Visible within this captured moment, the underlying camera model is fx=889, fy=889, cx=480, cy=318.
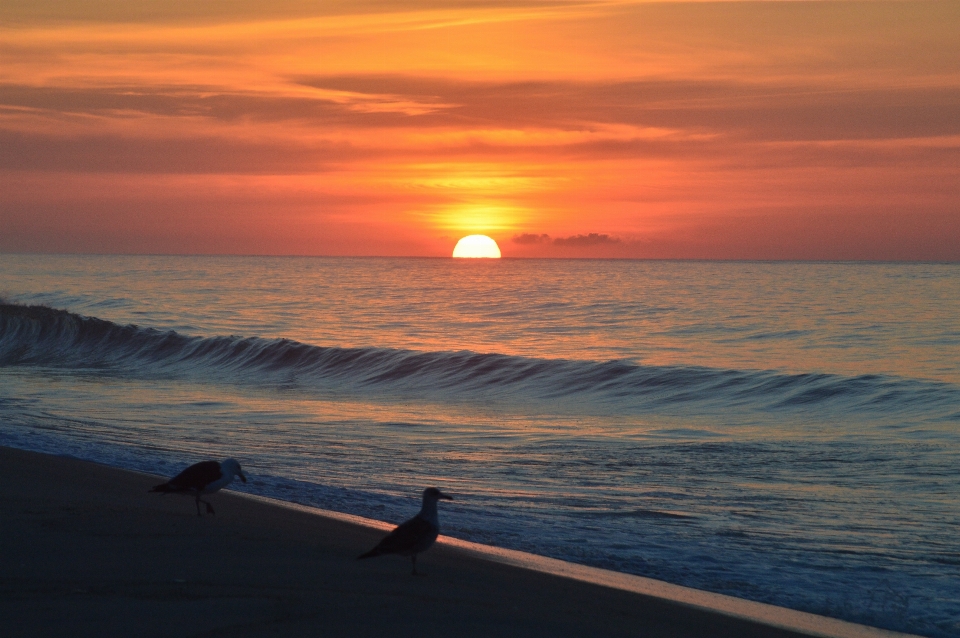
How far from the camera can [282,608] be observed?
17.5ft

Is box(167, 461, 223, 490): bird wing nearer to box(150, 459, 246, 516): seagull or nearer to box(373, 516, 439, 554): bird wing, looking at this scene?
box(150, 459, 246, 516): seagull

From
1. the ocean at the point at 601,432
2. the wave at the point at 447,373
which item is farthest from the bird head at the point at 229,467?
the wave at the point at 447,373

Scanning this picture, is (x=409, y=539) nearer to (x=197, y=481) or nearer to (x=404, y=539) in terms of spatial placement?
(x=404, y=539)

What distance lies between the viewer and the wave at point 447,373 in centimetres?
1878

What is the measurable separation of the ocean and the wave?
105 mm

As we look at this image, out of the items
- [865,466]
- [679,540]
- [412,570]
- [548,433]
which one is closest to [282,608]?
[412,570]

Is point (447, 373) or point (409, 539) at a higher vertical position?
point (447, 373)

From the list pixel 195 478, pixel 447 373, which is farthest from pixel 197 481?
pixel 447 373

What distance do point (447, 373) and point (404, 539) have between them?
728 inches

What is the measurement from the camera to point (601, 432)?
15.3 metres

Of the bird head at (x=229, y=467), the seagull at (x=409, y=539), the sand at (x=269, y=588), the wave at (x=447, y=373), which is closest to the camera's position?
the sand at (x=269, y=588)

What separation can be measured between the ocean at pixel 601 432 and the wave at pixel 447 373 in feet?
0.34

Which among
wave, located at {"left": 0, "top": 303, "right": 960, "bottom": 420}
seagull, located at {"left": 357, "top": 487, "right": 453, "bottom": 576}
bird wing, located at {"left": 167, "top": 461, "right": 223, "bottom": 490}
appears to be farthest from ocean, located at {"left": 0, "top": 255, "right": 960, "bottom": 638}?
seagull, located at {"left": 357, "top": 487, "right": 453, "bottom": 576}

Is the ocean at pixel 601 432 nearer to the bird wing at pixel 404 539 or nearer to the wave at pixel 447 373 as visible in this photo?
the wave at pixel 447 373
